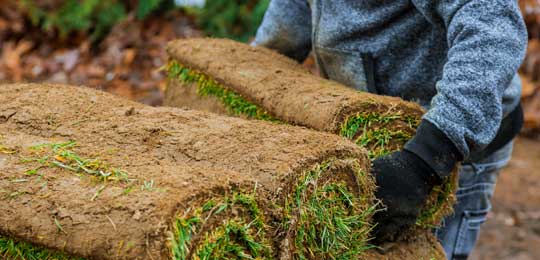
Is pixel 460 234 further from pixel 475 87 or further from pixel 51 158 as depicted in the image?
pixel 51 158

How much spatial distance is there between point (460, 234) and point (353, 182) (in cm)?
95

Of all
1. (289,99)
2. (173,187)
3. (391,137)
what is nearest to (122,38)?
(289,99)

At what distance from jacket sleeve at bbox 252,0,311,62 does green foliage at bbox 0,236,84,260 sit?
1535 mm

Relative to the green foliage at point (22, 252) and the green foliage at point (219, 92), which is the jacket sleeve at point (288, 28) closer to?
the green foliage at point (219, 92)

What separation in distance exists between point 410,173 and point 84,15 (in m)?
5.70

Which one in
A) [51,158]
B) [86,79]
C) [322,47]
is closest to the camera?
[51,158]

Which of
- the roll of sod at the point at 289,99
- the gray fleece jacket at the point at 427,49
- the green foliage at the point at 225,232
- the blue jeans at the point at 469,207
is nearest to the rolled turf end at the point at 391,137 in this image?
the roll of sod at the point at 289,99

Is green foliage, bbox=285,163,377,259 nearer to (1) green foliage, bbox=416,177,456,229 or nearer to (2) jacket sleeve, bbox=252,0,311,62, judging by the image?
(1) green foliage, bbox=416,177,456,229

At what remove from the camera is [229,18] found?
6.93m

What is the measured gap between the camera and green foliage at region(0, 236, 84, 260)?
5.16 ft

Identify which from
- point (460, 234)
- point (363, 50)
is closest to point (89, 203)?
point (363, 50)

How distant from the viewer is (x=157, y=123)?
1.89 metres

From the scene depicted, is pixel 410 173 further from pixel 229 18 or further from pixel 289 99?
pixel 229 18

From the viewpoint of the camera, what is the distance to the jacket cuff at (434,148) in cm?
198
